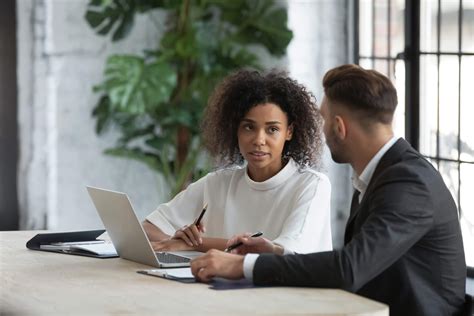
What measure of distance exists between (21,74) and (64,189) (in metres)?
0.77

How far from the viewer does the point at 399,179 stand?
299 cm

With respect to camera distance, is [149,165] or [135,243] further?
[149,165]

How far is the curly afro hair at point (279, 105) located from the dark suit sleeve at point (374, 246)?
Result: 36.7 inches

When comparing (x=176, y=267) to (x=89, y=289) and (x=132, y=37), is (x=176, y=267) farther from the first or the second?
(x=132, y=37)

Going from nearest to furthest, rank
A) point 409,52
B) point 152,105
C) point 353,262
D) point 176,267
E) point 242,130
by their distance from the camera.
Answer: point 353,262, point 176,267, point 242,130, point 409,52, point 152,105

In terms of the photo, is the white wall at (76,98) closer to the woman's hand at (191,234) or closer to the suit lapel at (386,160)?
the woman's hand at (191,234)

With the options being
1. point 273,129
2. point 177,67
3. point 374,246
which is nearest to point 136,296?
point 374,246

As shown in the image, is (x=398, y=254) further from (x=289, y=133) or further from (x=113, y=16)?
(x=113, y=16)

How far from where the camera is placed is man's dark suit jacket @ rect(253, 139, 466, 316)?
2.90 metres

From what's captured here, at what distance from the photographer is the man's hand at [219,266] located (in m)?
3.01

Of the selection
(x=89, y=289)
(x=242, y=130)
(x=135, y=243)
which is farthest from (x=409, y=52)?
(x=89, y=289)

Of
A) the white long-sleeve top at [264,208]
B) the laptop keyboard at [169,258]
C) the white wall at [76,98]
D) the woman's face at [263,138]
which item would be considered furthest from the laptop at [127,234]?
the white wall at [76,98]

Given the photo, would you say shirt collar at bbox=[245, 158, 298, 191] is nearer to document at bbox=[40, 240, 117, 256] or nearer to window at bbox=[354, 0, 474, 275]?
document at bbox=[40, 240, 117, 256]

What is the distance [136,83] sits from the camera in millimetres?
6430
